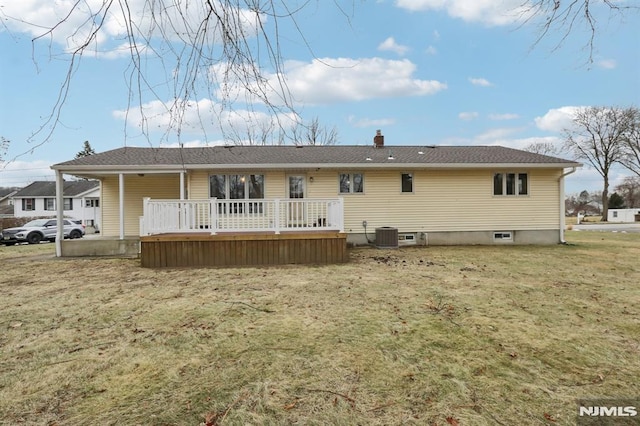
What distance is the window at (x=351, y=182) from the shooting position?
11898 mm

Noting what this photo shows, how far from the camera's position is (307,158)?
11.9 meters

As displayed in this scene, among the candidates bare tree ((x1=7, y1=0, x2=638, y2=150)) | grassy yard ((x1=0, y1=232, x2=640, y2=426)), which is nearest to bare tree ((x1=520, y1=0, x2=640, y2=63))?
bare tree ((x1=7, y1=0, x2=638, y2=150))

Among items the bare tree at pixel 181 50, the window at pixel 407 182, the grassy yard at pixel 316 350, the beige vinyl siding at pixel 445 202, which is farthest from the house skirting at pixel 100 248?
the bare tree at pixel 181 50

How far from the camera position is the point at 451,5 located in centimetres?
305

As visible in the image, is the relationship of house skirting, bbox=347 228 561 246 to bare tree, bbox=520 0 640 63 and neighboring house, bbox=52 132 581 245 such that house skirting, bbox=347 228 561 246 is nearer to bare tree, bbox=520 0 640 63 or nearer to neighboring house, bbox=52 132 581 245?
neighboring house, bbox=52 132 581 245

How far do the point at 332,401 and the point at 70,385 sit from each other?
2.23 meters

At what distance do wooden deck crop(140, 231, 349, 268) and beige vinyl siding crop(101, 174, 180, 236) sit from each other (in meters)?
4.77

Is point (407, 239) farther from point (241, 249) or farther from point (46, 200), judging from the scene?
point (46, 200)

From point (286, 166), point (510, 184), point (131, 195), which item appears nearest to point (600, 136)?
point (510, 184)

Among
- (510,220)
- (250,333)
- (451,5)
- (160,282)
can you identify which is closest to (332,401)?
(250,333)

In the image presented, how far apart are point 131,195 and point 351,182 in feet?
27.8

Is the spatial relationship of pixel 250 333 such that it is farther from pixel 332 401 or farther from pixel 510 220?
pixel 510 220

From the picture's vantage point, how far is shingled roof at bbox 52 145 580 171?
430 inches

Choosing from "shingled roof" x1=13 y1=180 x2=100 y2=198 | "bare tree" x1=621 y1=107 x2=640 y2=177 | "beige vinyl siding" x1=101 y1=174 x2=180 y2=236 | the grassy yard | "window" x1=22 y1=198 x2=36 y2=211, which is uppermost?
"bare tree" x1=621 y1=107 x2=640 y2=177
